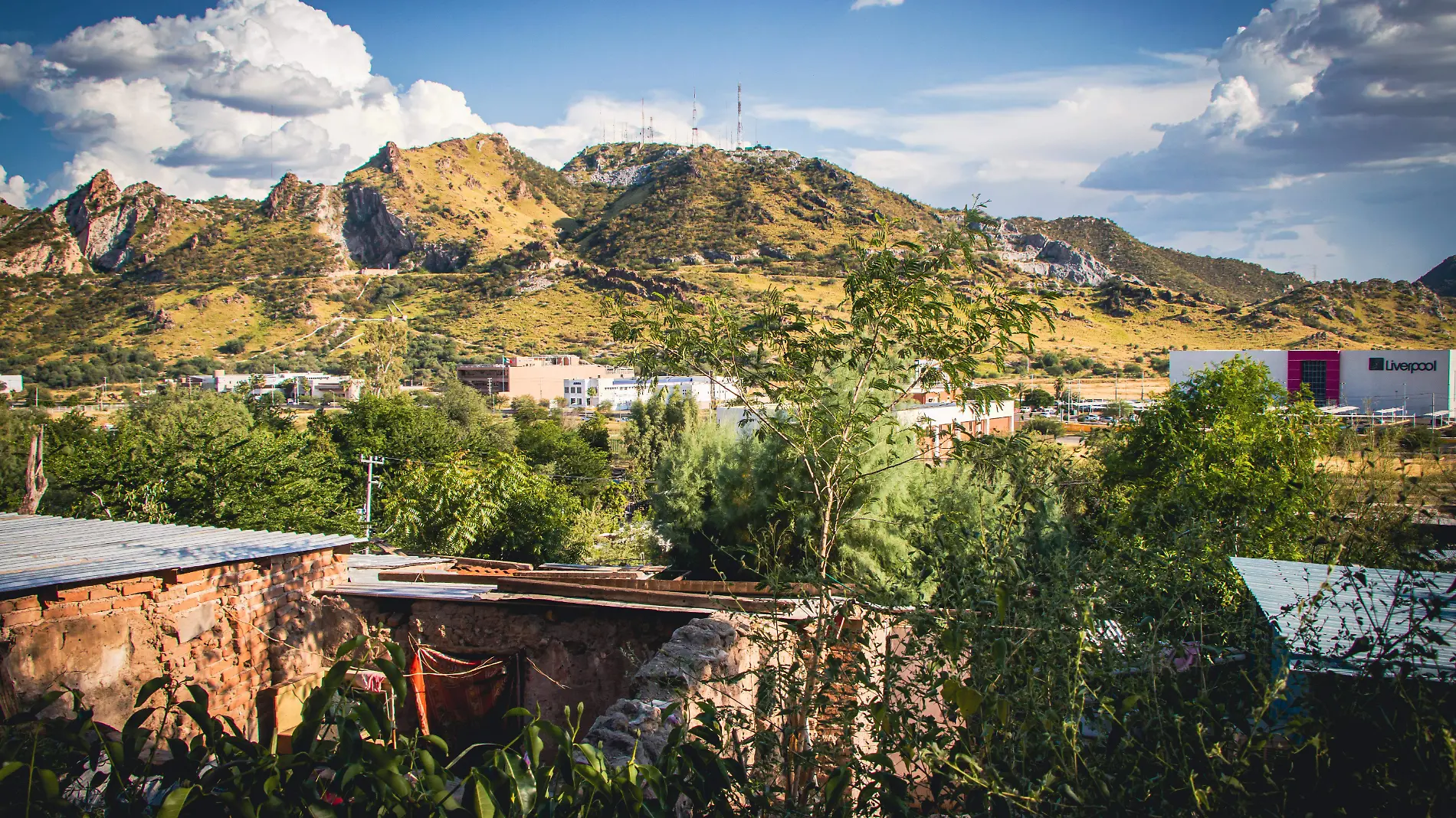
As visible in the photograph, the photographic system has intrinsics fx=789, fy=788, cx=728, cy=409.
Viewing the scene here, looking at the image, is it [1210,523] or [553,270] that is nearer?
[1210,523]

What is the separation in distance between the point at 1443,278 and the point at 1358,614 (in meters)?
113

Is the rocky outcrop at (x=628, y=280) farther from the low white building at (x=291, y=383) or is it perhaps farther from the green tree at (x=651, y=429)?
Result: the green tree at (x=651, y=429)

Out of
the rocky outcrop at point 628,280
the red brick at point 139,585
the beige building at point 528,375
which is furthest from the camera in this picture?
the rocky outcrop at point 628,280

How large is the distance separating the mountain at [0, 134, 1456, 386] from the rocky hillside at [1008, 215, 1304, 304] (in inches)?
16.7

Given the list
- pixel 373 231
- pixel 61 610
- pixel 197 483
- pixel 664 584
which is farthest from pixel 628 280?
pixel 61 610

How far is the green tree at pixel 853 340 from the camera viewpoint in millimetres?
4039

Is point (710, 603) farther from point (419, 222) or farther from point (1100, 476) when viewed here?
point (419, 222)

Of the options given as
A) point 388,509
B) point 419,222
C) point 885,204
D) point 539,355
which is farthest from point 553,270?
point 388,509

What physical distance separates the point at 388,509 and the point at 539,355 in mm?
63643

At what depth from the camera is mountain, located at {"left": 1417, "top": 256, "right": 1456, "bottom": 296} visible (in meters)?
82.9

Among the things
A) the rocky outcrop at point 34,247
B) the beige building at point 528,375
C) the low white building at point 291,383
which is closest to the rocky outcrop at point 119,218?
the rocky outcrop at point 34,247

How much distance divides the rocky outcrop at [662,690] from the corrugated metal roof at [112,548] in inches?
128

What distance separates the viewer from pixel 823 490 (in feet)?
14.6

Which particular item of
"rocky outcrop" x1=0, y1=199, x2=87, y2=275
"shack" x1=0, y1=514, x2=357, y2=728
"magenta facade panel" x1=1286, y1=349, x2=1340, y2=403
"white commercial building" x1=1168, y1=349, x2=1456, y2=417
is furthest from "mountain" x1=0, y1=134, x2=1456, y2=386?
"shack" x1=0, y1=514, x2=357, y2=728
